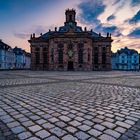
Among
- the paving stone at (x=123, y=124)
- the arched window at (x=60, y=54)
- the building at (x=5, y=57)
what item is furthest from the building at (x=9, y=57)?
the paving stone at (x=123, y=124)

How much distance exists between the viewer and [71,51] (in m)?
51.3

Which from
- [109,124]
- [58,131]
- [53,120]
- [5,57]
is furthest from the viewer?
[5,57]

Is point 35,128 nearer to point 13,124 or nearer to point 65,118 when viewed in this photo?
point 13,124

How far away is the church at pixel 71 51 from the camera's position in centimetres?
5075

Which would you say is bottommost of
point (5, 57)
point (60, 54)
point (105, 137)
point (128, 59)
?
point (105, 137)

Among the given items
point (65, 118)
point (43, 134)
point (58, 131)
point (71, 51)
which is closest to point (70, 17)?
point (71, 51)

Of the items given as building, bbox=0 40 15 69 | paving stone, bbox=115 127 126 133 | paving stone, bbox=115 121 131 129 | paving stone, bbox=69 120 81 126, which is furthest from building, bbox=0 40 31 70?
paving stone, bbox=115 127 126 133

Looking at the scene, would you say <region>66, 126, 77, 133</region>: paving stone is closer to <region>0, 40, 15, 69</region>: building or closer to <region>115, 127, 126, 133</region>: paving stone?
<region>115, 127, 126, 133</region>: paving stone

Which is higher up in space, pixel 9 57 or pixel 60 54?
pixel 9 57

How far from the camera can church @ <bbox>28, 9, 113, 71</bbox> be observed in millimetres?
50750

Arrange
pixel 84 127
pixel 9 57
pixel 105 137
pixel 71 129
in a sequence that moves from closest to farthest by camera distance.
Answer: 1. pixel 105 137
2. pixel 71 129
3. pixel 84 127
4. pixel 9 57

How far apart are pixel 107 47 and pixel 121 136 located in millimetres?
55671

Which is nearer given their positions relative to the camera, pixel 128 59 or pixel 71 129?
pixel 71 129

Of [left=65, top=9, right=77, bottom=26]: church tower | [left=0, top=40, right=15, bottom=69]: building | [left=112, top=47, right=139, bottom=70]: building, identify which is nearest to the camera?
[left=65, top=9, right=77, bottom=26]: church tower
